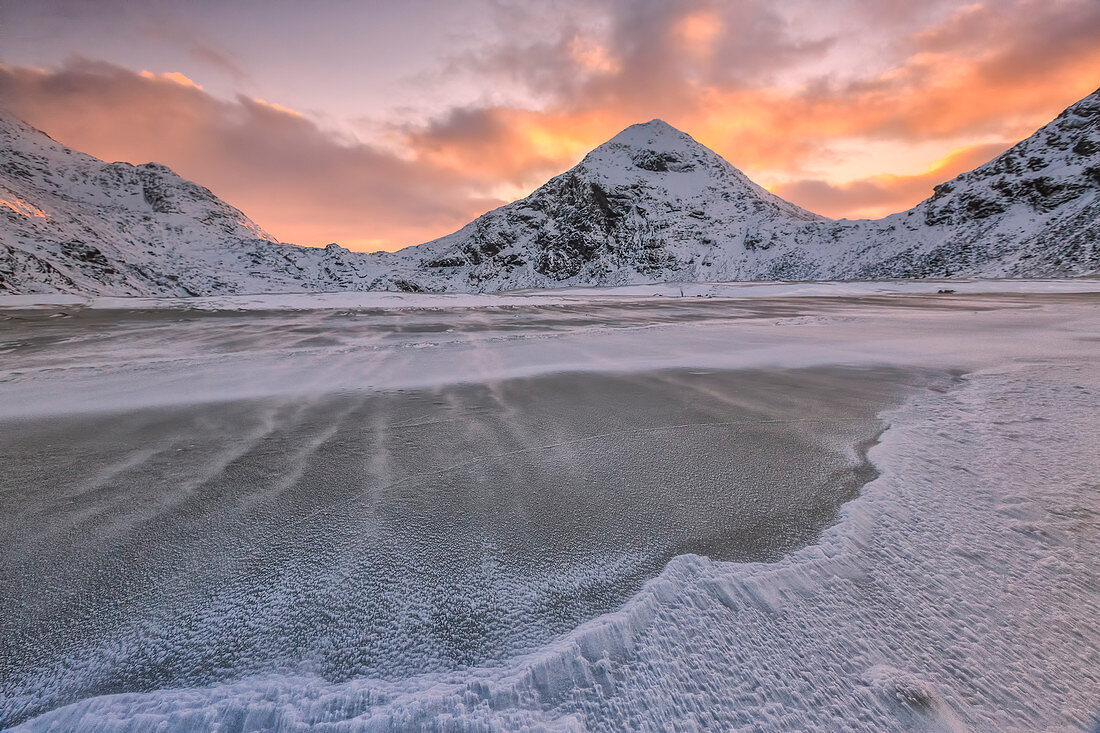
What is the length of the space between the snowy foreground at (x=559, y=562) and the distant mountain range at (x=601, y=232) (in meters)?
47.4

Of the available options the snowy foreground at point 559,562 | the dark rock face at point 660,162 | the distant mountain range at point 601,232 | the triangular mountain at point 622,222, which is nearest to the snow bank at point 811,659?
the snowy foreground at point 559,562

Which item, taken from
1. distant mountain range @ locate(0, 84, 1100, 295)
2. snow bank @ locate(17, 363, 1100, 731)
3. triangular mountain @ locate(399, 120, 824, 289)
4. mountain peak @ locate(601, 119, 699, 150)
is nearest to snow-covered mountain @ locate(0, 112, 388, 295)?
distant mountain range @ locate(0, 84, 1100, 295)

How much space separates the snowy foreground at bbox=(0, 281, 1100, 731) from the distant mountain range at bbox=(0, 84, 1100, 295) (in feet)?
156

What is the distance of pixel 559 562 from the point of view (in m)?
1.43

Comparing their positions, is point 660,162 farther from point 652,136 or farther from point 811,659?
point 811,659

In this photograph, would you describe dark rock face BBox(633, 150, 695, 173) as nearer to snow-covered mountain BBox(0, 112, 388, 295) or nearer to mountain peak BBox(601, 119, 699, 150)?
mountain peak BBox(601, 119, 699, 150)

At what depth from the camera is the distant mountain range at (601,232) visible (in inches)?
1753

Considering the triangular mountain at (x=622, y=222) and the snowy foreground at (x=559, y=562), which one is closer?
the snowy foreground at (x=559, y=562)

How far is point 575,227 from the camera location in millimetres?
105812

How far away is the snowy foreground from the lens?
935 millimetres

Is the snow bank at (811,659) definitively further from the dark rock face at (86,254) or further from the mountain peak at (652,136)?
the mountain peak at (652,136)

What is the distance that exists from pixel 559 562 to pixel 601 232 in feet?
350

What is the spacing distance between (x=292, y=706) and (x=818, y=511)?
1.81 meters

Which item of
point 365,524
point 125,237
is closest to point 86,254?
point 125,237
